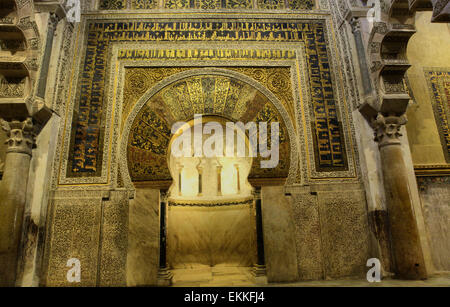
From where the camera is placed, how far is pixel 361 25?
15.8 ft

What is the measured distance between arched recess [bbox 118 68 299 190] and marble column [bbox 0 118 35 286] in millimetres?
1233

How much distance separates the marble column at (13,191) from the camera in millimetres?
3584

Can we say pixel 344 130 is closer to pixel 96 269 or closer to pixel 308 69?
pixel 308 69

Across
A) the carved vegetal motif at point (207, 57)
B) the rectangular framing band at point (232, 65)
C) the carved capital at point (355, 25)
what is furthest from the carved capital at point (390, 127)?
the carved capital at point (355, 25)

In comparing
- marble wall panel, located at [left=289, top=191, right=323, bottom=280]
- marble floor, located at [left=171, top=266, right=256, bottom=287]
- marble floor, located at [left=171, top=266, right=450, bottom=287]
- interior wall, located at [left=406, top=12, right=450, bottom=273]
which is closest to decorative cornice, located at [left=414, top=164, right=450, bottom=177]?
Answer: interior wall, located at [left=406, top=12, right=450, bottom=273]

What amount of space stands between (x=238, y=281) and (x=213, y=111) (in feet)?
8.76

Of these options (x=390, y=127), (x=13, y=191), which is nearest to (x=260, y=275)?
(x=390, y=127)

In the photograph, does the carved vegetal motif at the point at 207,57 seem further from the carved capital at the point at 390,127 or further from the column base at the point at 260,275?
the column base at the point at 260,275

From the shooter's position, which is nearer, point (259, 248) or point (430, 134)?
point (259, 248)

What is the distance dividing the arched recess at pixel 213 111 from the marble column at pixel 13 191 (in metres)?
1.23

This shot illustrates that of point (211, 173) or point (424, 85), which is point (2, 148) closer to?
point (211, 173)

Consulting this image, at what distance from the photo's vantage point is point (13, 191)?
3.76 meters

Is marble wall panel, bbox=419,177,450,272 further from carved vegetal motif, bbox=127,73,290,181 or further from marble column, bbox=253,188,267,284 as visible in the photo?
marble column, bbox=253,188,267,284
